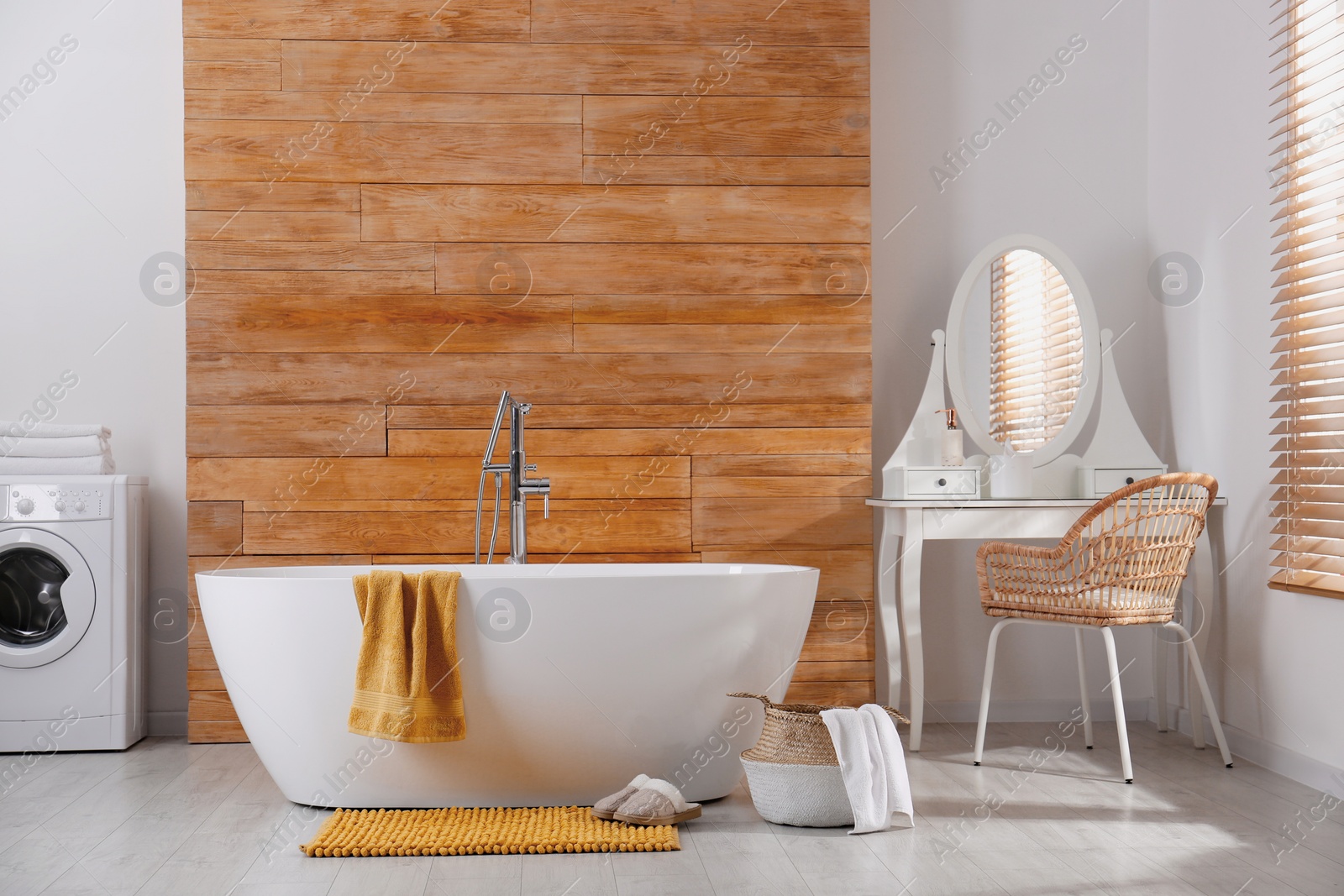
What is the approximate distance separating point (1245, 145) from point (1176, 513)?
46.2 inches

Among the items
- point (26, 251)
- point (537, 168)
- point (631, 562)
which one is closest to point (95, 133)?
point (26, 251)

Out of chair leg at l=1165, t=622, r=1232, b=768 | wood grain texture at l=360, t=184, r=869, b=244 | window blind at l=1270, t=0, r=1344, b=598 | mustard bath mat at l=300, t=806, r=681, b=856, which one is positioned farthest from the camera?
wood grain texture at l=360, t=184, r=869, b=244

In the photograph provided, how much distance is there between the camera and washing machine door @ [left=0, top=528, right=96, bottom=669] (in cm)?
319

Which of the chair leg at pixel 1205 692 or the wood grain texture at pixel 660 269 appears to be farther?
the wood grain texture at pixel 660 269

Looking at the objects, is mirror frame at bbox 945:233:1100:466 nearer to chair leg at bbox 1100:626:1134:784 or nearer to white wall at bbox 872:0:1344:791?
white wall at bbox 872:0:1344:791

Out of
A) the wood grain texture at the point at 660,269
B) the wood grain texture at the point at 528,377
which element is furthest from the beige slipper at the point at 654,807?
the wood grain texture at the point at 660,269

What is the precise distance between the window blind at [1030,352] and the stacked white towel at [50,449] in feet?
9.48

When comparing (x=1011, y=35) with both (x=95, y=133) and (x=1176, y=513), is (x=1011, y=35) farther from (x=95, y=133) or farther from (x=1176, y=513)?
(x=95, y=133)

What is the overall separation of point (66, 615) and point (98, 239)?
1.26 metres

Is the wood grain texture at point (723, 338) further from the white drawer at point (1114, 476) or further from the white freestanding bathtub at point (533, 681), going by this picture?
the white freestanding bathtub at point (533, 681)

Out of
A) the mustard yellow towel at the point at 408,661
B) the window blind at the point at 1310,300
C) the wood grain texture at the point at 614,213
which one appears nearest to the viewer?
the mustard yellow towel at the point at 408,661

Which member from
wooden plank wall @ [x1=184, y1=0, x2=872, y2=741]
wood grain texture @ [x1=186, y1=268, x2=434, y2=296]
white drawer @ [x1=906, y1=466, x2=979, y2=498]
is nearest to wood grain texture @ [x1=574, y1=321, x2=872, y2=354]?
wooden plank wall @ [x1=184, y1=0, x2=872, y2=741]

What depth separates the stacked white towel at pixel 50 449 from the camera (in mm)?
3297

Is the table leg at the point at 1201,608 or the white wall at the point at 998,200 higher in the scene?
the white wall at the point at 998,200
